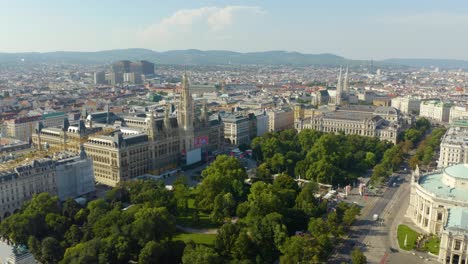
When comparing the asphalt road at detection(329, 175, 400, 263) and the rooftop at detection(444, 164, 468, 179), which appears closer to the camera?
the asphalt road at detection(329, 175, 400, 263)

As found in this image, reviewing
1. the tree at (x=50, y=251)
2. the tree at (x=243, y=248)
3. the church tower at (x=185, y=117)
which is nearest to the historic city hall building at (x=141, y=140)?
the church tower at (x=185, y=117)

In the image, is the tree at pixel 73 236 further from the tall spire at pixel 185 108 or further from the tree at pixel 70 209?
the tall spire at pixel 185 108

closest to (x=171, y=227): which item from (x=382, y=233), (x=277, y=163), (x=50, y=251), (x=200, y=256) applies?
(x=200, y=256)

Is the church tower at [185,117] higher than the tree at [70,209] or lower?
higher

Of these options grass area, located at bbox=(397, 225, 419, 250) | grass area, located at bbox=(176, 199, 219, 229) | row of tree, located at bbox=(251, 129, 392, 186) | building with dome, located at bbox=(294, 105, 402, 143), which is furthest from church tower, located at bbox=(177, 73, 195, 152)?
grass area, located at bbox=(397, 225, 419, 250)

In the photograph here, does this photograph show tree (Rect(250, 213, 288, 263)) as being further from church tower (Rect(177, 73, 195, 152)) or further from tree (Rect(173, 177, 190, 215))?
church tower (Rect(177, 73, 195, 152))

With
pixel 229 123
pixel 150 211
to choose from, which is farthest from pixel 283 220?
pixel 229 123
